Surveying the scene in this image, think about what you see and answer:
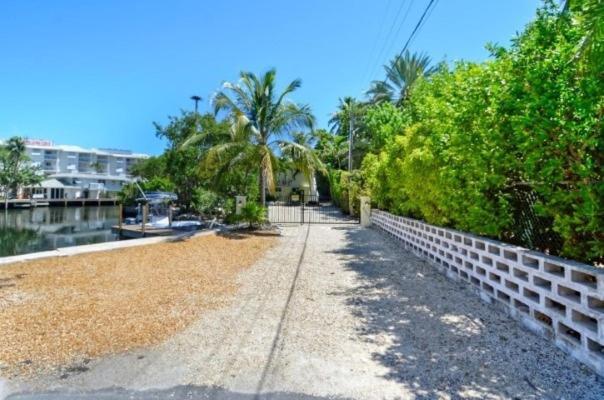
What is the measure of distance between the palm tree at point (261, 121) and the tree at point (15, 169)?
142ft

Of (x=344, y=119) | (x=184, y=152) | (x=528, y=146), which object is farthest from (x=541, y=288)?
(x=344, y=119)

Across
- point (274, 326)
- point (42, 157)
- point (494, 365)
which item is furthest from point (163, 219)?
point (42, 157)

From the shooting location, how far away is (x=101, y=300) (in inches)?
204

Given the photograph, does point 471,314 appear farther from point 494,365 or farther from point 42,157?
point 42,157

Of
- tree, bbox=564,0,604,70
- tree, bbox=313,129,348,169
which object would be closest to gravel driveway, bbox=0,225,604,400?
tree, bbox=564,0,604,70

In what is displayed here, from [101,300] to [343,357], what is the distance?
3.67 metres

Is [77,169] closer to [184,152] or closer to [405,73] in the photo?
[184,152]

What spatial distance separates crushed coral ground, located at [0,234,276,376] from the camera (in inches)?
144

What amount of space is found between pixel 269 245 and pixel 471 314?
7.04m

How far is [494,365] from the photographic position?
10.7ft

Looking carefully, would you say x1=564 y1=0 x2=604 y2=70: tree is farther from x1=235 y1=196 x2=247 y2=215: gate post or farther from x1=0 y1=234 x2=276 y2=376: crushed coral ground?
x1=235 y1=196 x2=247 y2=215: gate post

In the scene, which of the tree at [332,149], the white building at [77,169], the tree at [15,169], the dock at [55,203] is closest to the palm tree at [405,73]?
the tree at [332,149]

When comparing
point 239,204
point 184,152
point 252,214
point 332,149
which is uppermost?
point 332,149

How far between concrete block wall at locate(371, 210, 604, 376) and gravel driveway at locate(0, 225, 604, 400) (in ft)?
0.55
